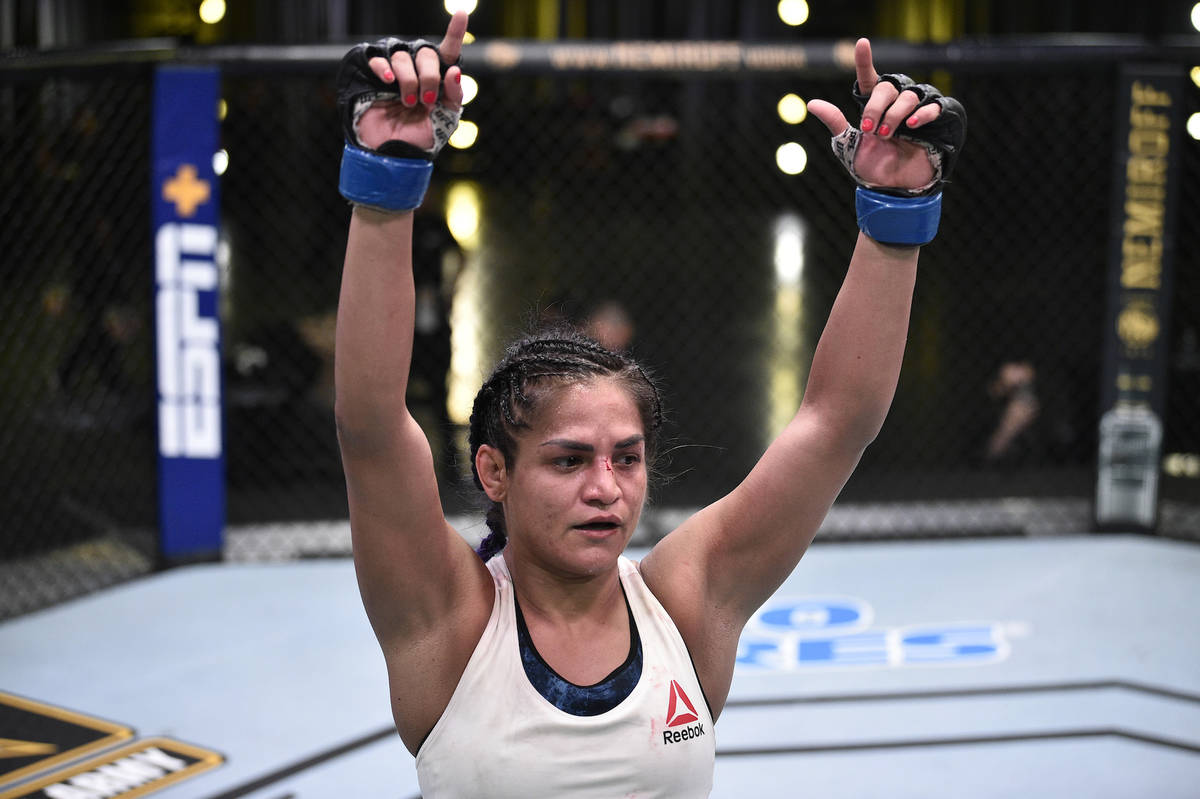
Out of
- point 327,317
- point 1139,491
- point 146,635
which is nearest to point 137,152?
point 146,635

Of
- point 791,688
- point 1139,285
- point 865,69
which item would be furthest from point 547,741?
point 1139,285

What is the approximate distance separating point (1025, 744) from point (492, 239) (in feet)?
21.4

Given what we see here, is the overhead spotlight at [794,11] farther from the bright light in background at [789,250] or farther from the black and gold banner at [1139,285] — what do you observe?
the black and gold banner at [1139,285]

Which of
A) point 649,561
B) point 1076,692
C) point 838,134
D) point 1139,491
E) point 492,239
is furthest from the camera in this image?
point 492,239

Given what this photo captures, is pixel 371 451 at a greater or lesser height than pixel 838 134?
lesser

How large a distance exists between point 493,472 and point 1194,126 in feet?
16.8

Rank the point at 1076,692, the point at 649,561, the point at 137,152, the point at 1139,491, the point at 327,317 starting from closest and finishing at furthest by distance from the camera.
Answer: the point at 649,561 < the point at 1076,692 < the point at 137,152 < the point at 1139,491 < the point at 327,317

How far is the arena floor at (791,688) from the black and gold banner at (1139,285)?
1.81 ft

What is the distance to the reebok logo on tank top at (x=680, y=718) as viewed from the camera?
1220 millimetres

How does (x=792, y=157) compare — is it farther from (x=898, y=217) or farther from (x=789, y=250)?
(x=898, y=217)

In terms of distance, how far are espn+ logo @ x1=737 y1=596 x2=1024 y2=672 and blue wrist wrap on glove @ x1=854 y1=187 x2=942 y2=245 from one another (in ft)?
7.58

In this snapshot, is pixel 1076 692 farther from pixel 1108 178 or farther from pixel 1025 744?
pixel 1108 178

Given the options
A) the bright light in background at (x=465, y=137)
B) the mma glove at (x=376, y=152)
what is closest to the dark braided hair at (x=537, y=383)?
the mma glove at (x=376, y=152)

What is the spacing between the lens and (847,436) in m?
1.28
